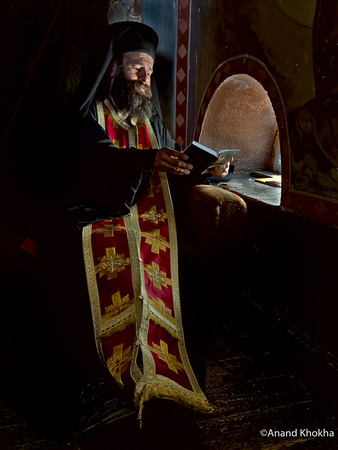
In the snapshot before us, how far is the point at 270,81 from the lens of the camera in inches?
88.7

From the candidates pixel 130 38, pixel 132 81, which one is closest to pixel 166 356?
pixel 132 81

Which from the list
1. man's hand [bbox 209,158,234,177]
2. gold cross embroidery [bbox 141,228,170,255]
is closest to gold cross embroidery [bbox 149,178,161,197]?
gold cross embroidery [bbox 141,228,170,255]

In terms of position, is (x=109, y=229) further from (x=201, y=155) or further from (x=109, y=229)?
(x=201, y=155)

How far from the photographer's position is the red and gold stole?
1.63 m

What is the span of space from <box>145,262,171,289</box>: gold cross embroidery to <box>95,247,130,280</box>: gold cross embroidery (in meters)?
0.16

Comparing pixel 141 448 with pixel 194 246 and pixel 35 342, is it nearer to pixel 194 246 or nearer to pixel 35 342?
pixel 35 342

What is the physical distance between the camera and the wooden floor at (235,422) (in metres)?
1.57

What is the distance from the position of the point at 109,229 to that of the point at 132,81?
35.6 inches

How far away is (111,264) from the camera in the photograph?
1926 millimetres

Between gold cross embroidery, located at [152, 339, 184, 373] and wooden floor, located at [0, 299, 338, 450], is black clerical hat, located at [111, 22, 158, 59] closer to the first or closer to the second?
gold cross embroidery, located at [152, 339, 184, 373]

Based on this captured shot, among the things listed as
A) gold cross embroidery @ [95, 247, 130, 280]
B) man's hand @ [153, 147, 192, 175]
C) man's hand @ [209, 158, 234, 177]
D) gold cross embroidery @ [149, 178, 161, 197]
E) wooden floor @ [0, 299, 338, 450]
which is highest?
man's hand @ [153, 147, 192, 175]

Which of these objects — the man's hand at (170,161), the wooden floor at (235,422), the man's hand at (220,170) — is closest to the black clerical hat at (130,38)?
the man's hand at (170,161)

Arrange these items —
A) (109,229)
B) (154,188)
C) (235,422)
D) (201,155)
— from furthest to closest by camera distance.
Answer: (154,188)
(109,229)
(201,155)
(235,422)

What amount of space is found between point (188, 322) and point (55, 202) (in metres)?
1.02
